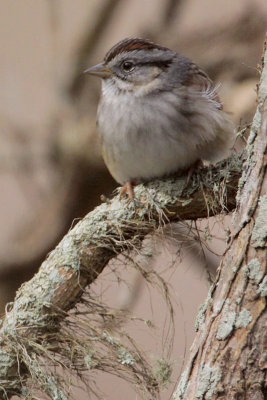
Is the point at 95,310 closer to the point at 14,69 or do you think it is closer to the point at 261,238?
the point at 261,238

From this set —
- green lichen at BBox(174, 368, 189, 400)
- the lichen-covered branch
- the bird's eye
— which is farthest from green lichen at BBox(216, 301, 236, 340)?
the bird's eye

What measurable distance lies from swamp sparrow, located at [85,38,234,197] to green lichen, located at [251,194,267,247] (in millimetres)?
376

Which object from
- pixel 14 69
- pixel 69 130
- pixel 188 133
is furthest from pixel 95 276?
pixel 14 69

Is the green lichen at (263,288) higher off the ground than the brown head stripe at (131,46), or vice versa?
the brown head stripe at (131,46)

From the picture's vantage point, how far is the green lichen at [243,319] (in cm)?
165

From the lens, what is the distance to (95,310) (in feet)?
6.56

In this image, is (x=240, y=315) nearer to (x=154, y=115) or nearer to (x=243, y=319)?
(x=243, y=319)

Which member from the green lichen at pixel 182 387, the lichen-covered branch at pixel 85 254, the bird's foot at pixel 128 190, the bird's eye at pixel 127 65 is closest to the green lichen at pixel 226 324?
→ the green lichen at pixel 182 387

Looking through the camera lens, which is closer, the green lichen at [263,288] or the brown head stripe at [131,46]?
the green lichen at [263,288]

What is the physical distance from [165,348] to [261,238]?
1.41ft

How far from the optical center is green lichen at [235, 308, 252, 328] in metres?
1.65

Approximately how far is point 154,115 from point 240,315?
0.61m

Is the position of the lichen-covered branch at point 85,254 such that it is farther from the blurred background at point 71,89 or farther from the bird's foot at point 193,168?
the blurred background at point 71,89

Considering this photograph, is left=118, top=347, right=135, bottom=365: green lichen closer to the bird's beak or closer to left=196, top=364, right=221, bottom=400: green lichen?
left=196, top=364, right=221, bottom=400: green lichen
